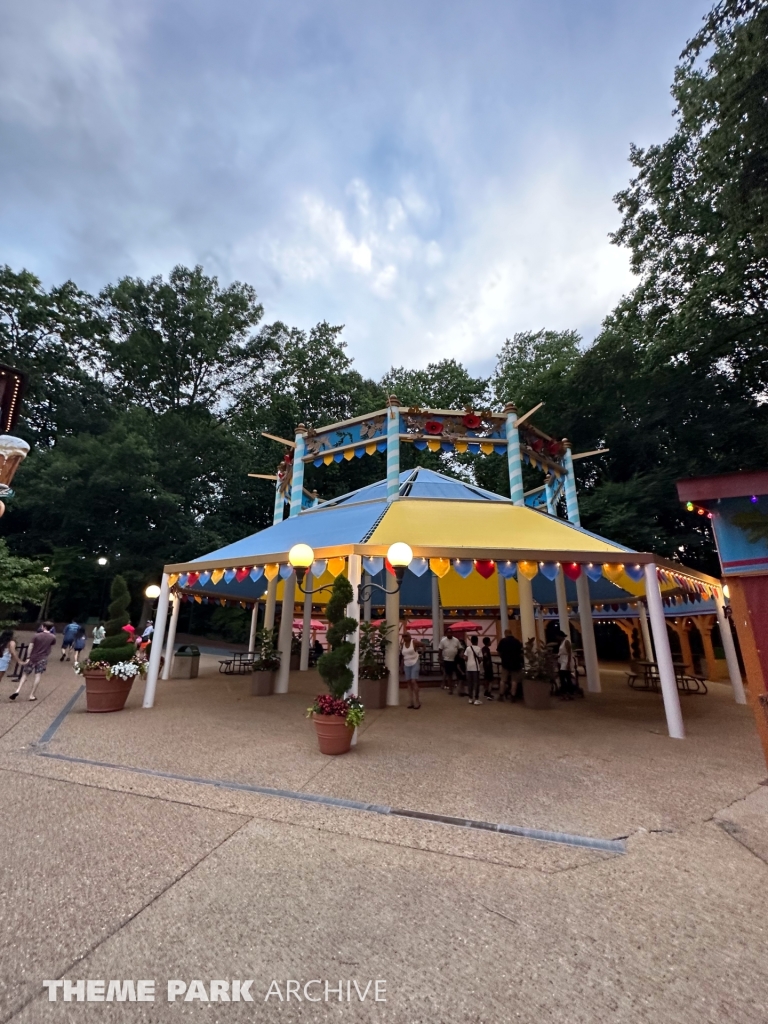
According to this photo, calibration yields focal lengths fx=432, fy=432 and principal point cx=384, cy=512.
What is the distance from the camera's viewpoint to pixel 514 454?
9797 millimetres

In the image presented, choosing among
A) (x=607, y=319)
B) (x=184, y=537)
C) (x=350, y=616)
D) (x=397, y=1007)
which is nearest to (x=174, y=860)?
(x=397, y=1007)

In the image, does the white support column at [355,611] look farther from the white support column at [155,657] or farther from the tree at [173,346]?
the tree at [173,346]

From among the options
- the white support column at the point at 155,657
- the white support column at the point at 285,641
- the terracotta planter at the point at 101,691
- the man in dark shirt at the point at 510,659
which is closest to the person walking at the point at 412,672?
the man in dark shirt at the point at 510,659

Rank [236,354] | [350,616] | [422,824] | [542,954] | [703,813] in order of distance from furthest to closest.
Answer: [236,354] → [350,616] → [703,813] → [422,824] → [542,954]

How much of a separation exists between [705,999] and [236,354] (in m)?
35.6

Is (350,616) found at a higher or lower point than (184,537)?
lower

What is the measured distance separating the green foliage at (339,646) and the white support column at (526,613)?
5.15 meters

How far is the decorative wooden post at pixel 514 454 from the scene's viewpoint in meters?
9.81

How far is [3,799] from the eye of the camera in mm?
3988

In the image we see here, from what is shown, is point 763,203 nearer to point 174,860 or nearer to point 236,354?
point 174,860

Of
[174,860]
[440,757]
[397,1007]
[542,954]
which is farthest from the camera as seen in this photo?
[440,757]

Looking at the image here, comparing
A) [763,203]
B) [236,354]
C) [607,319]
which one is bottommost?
[763,203]

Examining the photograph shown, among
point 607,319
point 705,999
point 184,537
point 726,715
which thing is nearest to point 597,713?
point 726,715

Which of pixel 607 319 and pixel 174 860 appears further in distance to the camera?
pixel 607 319
